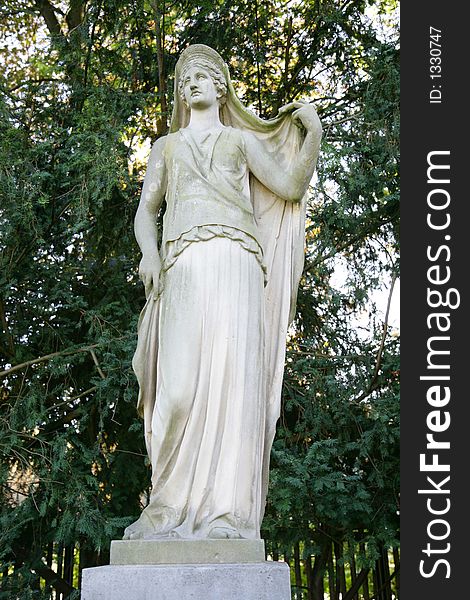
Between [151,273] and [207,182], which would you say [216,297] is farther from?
[207,182]

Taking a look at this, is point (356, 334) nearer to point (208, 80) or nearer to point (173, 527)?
point (208, 80)

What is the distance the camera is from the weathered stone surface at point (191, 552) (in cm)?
370

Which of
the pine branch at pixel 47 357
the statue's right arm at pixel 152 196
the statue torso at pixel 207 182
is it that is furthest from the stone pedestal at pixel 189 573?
the pine branch at pixel 47 357

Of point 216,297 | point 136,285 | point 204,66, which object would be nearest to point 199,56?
point 204,66

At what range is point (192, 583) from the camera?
352 cm

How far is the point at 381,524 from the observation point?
7.90 metres

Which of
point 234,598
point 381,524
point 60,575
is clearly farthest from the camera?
point 60,575

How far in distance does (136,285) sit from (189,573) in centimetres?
575

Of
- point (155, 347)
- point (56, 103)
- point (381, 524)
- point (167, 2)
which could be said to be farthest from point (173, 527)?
point (167, 2)

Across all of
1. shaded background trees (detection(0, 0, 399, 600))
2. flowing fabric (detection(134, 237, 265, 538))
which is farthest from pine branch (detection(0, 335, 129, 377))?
flowing fabric (detection(134, 237, 265, 538))

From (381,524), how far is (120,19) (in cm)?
568

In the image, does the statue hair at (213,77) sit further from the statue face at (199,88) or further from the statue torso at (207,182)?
the statue torso at (207,182)

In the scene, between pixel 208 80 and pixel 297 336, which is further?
pixel 297 336

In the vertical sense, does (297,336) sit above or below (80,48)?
below
